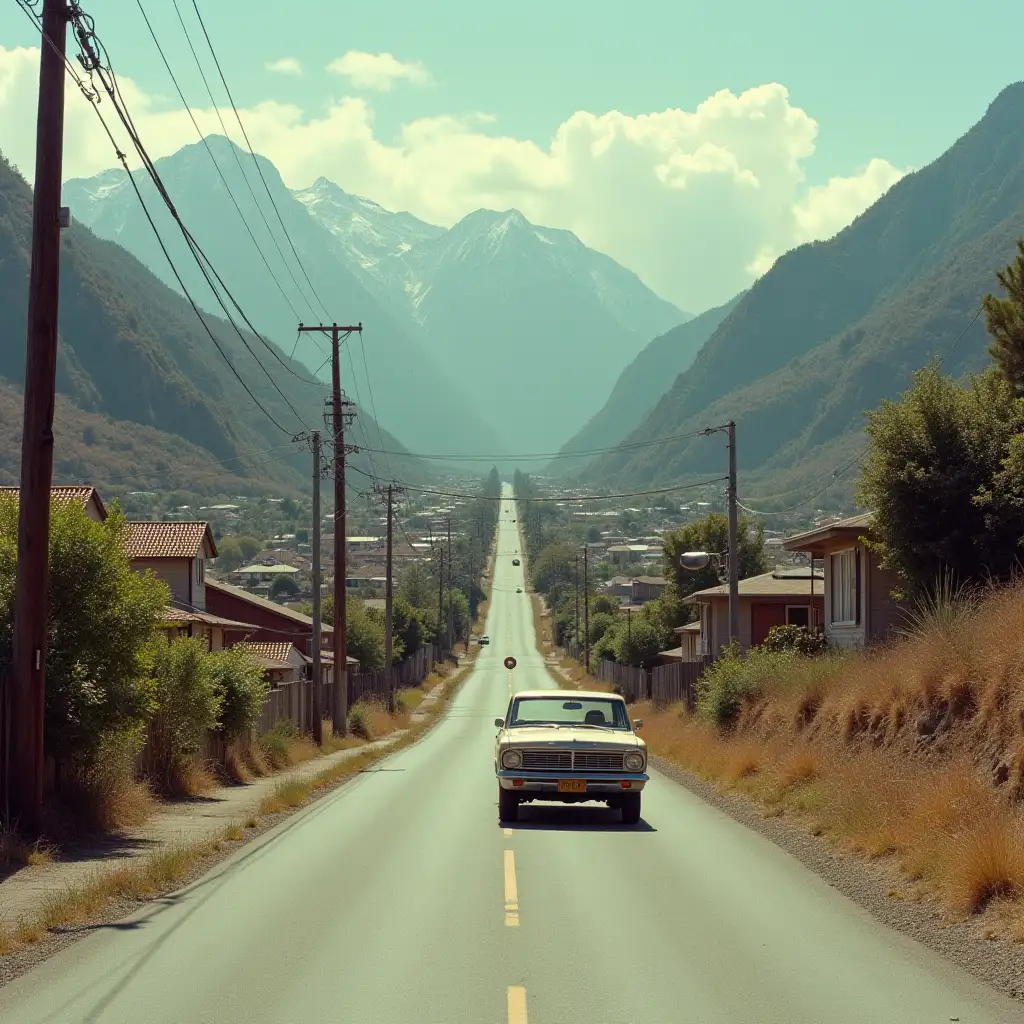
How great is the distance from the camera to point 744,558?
7781 centimetres

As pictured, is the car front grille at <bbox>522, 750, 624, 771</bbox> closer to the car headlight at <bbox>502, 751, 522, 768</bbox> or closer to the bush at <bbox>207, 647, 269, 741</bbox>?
the car headlight at <bbox>502, 751, 522, 768</bbox>

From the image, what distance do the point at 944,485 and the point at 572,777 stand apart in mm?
12750

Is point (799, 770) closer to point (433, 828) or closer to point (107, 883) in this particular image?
point (433, 828)

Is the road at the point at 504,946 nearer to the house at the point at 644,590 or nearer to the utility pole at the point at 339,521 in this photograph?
the utility pole at the point at 339,521

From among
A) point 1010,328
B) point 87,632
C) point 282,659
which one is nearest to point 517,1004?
point 87,632

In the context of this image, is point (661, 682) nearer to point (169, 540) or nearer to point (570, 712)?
point (169, 540)

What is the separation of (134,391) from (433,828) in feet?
464

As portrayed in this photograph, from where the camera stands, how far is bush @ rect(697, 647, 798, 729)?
3153 centimetres

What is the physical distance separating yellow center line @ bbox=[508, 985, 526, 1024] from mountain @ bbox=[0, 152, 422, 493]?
115m

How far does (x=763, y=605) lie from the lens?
2117 inches

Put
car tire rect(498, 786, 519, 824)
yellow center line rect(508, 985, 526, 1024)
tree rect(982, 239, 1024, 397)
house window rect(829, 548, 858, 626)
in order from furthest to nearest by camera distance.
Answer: house window rect(829, 548, 858, 626) < tree rect(982, 239, 1024, 397) < car tire rect(498, 786, 519, 824) < yellow center line rect(508, 985, 526, 1024)

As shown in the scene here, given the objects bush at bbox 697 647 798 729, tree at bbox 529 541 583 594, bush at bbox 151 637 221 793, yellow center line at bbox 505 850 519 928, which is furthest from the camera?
tree at bbox 529 541 583 594

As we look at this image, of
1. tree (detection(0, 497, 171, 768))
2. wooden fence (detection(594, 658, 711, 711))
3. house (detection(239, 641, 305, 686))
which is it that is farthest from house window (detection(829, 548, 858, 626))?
house (detection(239, 641, 305, 686))

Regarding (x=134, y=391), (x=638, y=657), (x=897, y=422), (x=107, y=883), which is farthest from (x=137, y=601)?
(x=134, y=391)
